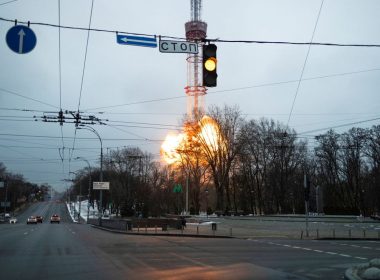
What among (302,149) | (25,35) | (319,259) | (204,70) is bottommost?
(319,259)

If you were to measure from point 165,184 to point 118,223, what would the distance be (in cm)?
5651

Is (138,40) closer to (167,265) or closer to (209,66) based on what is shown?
(209,66)

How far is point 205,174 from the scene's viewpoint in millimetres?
95500

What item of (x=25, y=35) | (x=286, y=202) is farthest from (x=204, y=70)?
(x=286, y=202)

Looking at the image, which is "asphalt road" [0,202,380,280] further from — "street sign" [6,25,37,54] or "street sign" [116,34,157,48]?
"street sign" [116,34,157,48]

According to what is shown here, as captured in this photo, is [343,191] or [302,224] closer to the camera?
[302,224]

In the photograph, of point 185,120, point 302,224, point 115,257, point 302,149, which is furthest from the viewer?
point 302,149

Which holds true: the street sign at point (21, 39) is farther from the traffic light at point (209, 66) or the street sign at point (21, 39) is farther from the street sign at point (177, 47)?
the traffic light at point (209, 66)

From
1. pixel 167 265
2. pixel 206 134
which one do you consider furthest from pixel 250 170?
pixel 167 265

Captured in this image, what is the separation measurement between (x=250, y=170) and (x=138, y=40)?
80.4 metres

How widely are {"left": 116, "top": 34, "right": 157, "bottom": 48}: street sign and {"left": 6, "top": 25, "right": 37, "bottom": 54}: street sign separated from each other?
2.55m

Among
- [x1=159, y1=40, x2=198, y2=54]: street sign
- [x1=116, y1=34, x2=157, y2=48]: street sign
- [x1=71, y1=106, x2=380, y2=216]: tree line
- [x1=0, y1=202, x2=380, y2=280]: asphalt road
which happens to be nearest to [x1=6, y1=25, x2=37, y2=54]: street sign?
[x1=116, y1=34, x2=157, y2=48]: street sign

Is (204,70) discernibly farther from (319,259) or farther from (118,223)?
(118,223)

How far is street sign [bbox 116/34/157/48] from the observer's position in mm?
13812
